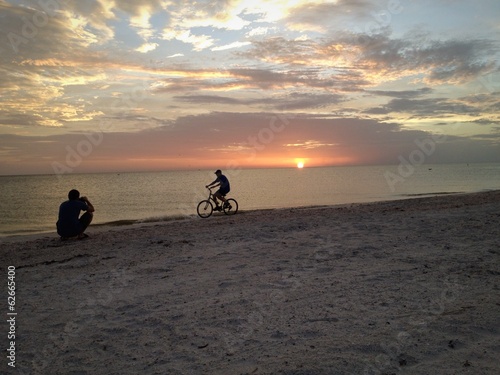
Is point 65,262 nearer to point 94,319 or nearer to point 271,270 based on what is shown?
point 94,319

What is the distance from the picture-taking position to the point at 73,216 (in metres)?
13.2

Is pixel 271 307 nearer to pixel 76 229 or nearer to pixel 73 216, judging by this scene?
pixel 73 216

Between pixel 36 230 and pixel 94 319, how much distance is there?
64.0 feet

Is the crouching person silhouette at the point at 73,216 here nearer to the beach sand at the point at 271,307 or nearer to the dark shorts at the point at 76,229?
the dark shorts at the point at 76,229

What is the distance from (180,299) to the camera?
20.4ft

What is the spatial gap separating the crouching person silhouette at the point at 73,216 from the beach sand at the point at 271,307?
2.80 metres

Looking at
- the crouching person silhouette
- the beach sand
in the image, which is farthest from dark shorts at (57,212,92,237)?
the beach sand

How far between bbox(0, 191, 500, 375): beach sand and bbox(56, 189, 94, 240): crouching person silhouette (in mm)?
2804

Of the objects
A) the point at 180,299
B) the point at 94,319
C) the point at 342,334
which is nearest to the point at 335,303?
the point at 342,334

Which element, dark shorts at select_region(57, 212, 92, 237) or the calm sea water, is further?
the calm sea water

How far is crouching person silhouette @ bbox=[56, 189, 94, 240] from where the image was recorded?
12.9 metres

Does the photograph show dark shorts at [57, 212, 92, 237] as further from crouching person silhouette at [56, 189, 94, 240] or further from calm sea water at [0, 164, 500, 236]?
calm sea water at [0, 164, 500, 236]

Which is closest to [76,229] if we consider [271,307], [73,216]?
[73,216]

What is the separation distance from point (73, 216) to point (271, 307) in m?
10.4
